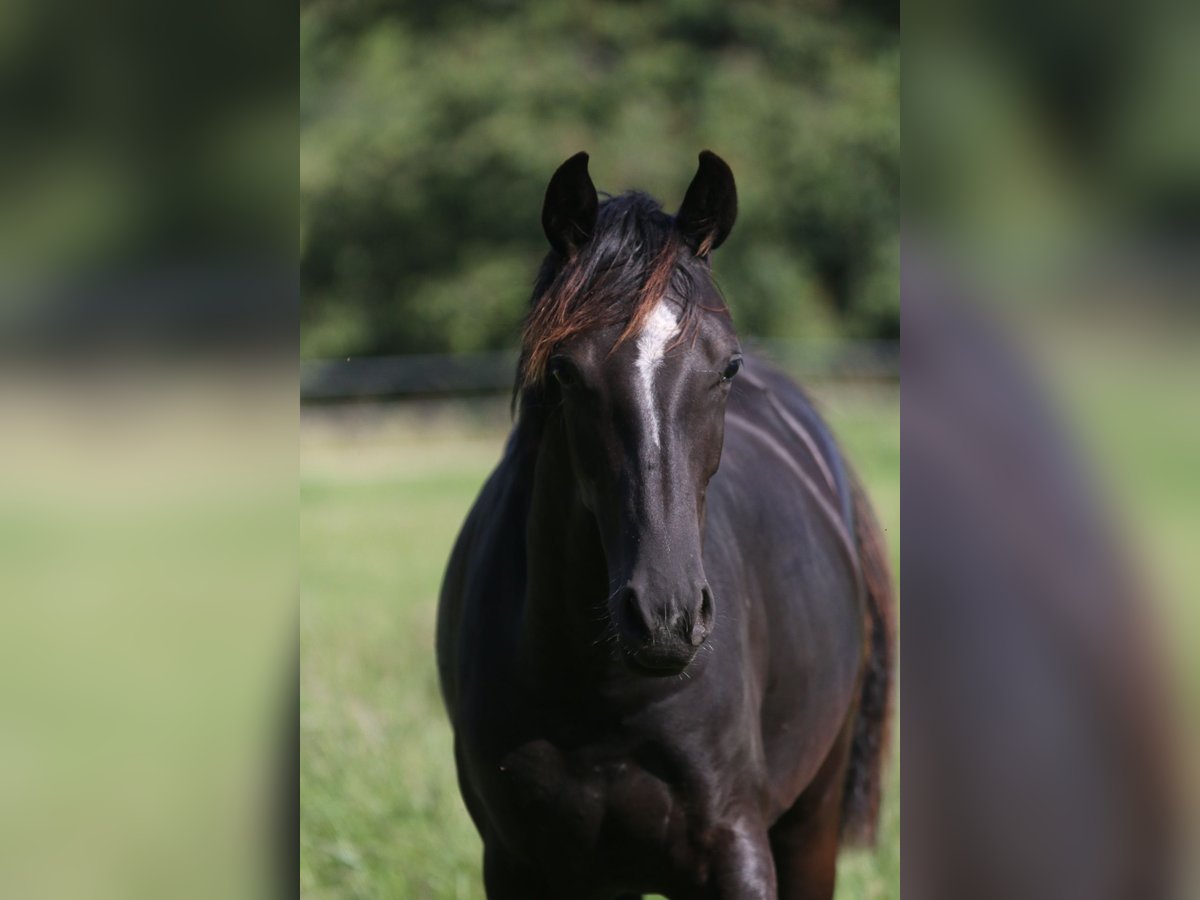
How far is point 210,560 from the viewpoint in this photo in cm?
85

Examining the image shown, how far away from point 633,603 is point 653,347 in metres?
0.39

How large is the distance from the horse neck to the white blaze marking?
309 mm

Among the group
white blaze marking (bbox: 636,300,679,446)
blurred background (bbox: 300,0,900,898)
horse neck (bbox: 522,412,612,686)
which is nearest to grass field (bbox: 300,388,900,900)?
horse neck (bbox: 522,412,612,686)

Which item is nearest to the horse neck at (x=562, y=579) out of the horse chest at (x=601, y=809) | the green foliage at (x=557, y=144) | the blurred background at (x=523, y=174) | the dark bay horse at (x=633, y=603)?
the dark bay horse at (x=633, y=603)

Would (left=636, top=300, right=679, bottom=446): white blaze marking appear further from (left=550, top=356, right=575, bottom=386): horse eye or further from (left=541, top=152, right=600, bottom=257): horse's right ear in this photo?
(left=541, top=152, right=600, bottom=257): horse's right ear

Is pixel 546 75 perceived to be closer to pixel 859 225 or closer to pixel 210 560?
pixel 859 225

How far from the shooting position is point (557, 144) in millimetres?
17891

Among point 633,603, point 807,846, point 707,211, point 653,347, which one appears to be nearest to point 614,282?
point 653,347

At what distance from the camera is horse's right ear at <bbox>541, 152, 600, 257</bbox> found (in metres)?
2.12

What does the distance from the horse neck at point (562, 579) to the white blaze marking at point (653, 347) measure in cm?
31

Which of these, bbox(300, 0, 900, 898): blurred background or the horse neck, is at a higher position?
bbox(300, 0, 900, 898): blurred background

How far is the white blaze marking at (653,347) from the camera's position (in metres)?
1.92

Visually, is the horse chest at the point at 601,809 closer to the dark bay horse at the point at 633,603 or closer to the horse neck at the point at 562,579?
the dark bay horse at the point at 633,603

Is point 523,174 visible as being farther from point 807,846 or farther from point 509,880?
point 509,880
